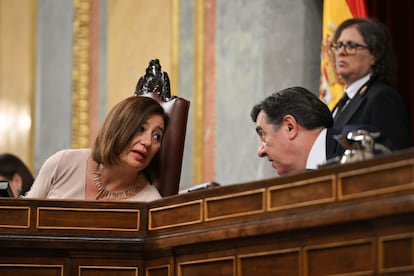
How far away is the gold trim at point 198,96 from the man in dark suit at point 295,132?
9.49 ft

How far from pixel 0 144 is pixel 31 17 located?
86 cm

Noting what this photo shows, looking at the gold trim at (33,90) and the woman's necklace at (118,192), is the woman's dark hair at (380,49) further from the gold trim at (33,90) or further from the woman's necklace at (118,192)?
the gold trim at (33,90)

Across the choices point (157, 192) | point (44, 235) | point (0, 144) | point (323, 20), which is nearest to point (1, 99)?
point (0, 144)

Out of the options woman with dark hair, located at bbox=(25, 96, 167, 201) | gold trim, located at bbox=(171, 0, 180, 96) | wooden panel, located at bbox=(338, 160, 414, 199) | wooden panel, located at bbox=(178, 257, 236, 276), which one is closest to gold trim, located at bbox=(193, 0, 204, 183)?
gold trim, located at bbox=(171, 0, 180, 96)

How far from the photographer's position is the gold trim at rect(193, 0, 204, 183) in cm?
736

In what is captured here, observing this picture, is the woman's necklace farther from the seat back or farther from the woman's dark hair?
the woman's dark hair

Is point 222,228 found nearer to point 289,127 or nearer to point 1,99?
point 289,127

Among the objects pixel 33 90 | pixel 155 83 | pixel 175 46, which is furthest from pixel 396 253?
pixel 33 90

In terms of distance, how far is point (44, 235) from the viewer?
418 cm

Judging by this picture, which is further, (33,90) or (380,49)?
(33,90)

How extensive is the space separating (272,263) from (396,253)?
520 millimetres

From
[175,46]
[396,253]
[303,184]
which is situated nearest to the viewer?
[396,253]

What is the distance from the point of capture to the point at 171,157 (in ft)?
16.0

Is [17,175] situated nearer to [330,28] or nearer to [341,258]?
[330,28]
